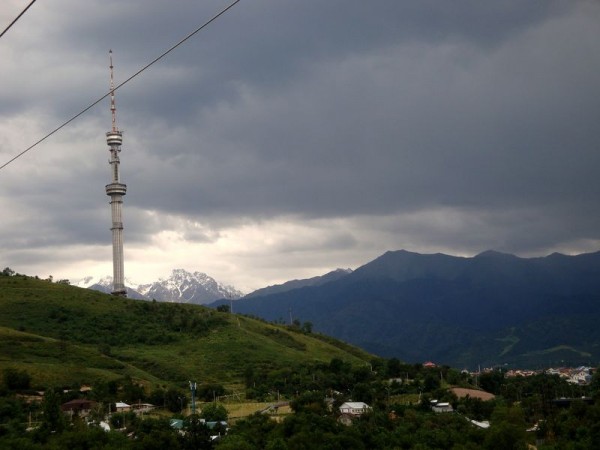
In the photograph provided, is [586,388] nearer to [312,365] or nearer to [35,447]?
[312,365]

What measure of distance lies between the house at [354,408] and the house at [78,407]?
24.3 meters

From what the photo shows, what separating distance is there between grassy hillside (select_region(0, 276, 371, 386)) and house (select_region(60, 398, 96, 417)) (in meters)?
10.7

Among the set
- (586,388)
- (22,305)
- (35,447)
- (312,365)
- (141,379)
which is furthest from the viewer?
(22,305)

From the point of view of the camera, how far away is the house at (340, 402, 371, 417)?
83438 mm

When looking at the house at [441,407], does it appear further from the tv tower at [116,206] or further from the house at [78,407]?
the tv tower at [116,206]

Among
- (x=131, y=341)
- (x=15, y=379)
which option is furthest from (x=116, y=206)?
(x=15, y=379)

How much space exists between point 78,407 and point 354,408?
87.6 ft

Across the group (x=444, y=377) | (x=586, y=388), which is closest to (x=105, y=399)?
(x=444, y=377)

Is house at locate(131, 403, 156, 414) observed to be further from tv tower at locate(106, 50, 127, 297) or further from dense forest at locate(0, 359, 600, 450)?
tv tower at locate(106, 50, 127, 297)

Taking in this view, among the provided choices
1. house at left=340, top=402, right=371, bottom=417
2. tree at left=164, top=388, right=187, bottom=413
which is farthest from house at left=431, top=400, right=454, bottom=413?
tree at left=164, top=388, right=187, bottom=413

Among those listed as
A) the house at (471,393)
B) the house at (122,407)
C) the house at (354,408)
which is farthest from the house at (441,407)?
the house at (122,407)

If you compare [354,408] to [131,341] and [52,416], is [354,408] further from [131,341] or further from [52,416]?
[131,341]

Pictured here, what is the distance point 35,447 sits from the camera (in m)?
60.4

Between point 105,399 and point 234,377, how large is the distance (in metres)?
27.7
